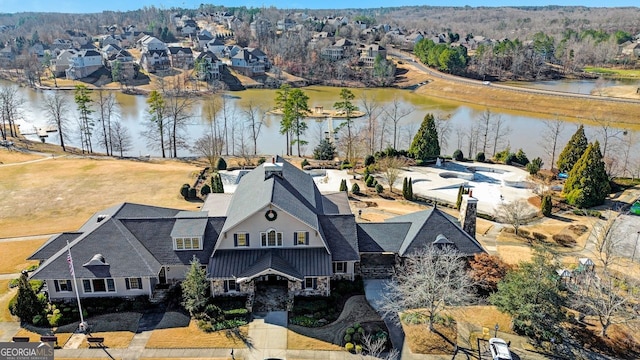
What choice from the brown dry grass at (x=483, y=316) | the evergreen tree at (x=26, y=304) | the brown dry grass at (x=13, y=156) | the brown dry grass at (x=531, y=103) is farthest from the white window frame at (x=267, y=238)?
the brown dry grass at (x=531, y=103)

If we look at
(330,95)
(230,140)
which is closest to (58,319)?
(230,140)

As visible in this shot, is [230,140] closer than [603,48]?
Yes

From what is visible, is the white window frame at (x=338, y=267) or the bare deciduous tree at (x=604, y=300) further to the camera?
the white window frame at (x=338, y=267)

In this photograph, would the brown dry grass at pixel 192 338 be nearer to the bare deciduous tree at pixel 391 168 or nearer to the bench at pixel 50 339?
the bench at pixel 50 339

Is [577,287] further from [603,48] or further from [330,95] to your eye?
[603,48]

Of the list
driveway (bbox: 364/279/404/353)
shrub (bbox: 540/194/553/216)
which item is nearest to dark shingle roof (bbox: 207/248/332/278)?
driveway (bbox: 364/279/404/353)
